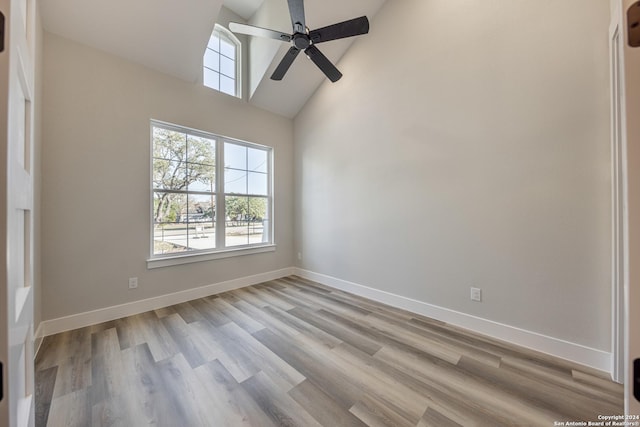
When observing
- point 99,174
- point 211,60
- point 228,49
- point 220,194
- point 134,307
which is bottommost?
point 134,307

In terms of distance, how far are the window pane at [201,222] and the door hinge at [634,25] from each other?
3.63 m

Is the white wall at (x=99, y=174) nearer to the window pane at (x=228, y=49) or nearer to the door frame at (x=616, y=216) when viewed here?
the window pane at (x=228, y=49)

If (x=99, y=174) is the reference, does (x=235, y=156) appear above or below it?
above

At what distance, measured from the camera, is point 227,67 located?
3.69 m

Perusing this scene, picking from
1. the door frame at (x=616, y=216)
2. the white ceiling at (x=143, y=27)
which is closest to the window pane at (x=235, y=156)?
the white ceiling at (x=143, y=27)

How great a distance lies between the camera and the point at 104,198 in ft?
8.48

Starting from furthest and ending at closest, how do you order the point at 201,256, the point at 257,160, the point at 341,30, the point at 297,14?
1. the point at 257,160
2. the point at 201,256
3. the point at 341,30
4. the point at 297,14

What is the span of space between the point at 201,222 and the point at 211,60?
7.59 ft

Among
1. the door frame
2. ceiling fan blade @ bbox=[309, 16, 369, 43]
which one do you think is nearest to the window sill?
ceiling fan blade @ bbox=[309, 16, 369, 43]

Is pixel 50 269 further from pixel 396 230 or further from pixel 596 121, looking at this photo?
pixel 596 121

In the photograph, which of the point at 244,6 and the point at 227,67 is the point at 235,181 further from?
the point at 244,6

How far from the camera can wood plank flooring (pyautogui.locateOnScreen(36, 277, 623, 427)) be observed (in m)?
1.43

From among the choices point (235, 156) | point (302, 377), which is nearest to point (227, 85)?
point (235, 156)

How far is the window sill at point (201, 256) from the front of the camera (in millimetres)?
2924
